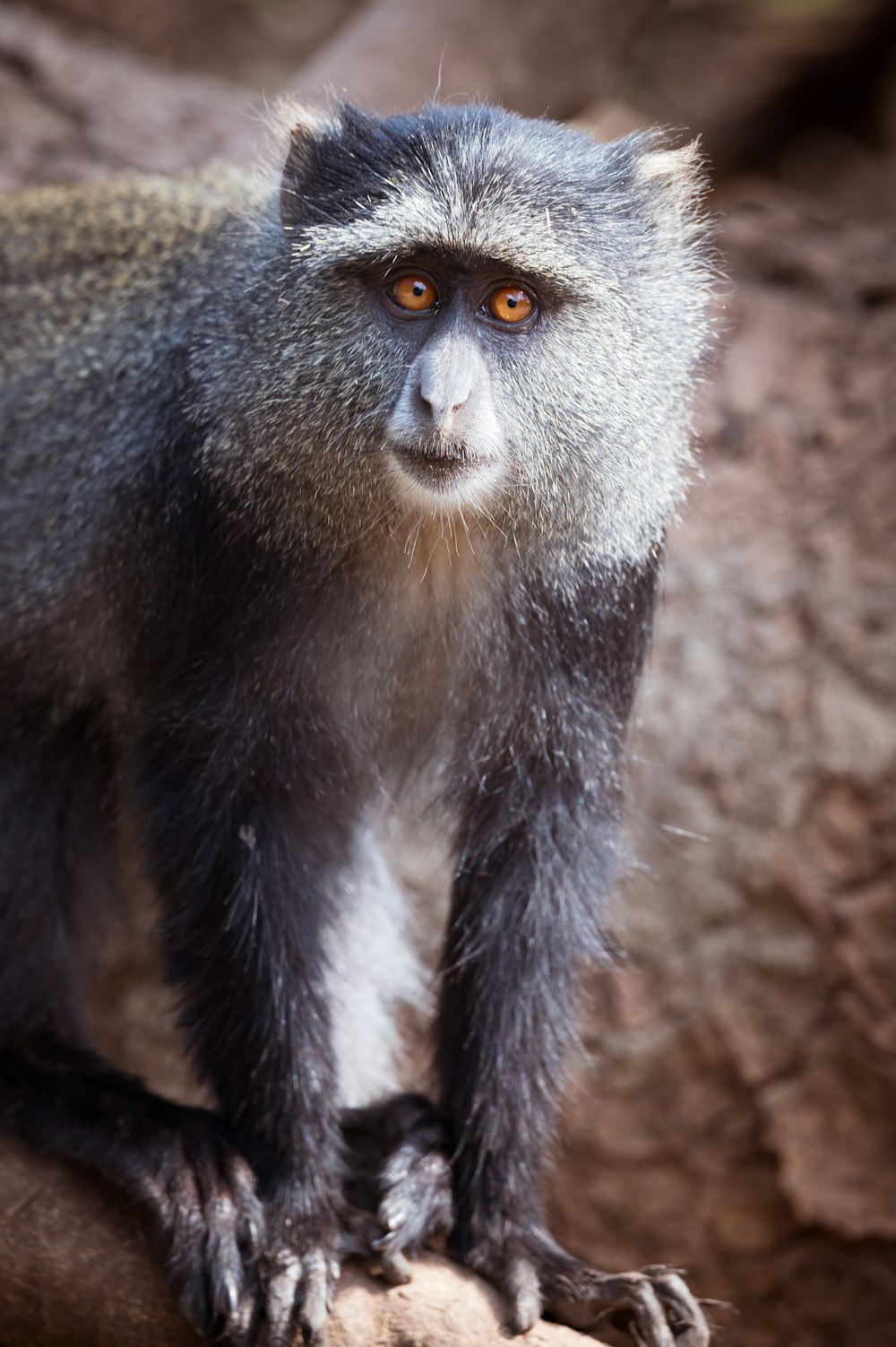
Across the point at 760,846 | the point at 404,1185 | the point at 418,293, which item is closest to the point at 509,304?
the point at 418,293

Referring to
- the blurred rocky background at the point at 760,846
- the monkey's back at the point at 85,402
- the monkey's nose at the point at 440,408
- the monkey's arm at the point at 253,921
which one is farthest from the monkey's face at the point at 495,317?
the blurred rocky background at the point at 760,846

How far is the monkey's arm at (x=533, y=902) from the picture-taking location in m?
3.92

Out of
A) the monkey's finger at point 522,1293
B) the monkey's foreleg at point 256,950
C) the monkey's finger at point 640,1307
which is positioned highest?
the monkey's foreleg at point 256,950

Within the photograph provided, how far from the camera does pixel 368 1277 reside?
146 inches

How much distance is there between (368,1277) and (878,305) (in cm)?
464

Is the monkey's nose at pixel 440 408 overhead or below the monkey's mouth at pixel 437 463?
overhead

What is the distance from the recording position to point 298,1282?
3.63 meters

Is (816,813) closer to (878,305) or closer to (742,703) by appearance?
(742,703)

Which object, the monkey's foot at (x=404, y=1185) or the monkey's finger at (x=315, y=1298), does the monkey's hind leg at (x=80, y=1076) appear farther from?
the monkey's foot at (x=404, y=1185)

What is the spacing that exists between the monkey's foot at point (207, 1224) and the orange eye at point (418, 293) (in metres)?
2.10

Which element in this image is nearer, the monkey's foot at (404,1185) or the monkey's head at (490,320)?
the monkey's head at (490,320)

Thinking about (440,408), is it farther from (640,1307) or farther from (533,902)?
(640,1307)

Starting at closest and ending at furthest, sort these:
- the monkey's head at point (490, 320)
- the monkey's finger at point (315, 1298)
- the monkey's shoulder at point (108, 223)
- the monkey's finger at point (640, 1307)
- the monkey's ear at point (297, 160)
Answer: the monkey's head at point (490, 320) → the monkey's finger at point (315, 1298) → the monkey's finger at point (640, 1307) → the monkey's ear at point (297, 160) → the monkey's shoulder at point (108, 223)

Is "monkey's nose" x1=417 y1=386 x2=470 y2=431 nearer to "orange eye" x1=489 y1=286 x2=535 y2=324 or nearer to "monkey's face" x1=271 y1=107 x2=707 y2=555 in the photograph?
"monkey's face" x1=271 y1=107 x2=707 y2=555
